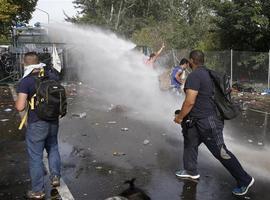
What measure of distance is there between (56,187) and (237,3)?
20.3 m

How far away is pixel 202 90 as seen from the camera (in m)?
6.29

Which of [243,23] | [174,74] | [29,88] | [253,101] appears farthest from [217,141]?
[243,23]

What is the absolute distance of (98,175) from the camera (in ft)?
23.7

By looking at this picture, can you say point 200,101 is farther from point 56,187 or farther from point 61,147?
point 61,147

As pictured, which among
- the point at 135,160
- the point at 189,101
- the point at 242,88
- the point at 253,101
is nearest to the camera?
the point at 189,101

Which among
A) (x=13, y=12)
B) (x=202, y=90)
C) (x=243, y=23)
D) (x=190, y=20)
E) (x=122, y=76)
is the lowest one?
(x=122, y=76)

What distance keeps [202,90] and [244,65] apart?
59.8 ft

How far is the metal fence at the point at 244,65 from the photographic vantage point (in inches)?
907

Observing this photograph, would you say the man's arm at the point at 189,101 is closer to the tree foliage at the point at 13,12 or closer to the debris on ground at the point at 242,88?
the debris on ground at the point at 242,88

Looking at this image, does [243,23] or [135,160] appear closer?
[135,160]

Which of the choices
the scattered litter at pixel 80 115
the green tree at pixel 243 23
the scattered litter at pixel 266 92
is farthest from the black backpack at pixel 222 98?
the green tree at pixel 243 23

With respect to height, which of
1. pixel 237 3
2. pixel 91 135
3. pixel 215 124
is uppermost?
pixel 237 3

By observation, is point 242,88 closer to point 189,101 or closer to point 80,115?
point 80,115

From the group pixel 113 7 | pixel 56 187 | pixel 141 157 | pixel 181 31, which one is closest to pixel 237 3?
pixel 181 31
